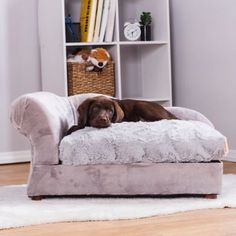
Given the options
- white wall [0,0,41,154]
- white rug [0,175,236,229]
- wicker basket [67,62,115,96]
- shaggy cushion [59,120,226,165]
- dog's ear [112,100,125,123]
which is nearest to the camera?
white rug [0,175,236,229]

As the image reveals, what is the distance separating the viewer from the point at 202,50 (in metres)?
4.03

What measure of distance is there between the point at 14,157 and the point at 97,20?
1.12 metres

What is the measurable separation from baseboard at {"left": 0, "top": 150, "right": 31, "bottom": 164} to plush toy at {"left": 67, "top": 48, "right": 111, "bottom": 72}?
0.76 metres

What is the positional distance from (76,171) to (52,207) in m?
0.22

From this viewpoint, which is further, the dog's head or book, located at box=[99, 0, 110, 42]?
book, located at box=[99, 0, 110, 42]

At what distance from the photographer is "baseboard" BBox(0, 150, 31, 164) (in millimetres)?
4047

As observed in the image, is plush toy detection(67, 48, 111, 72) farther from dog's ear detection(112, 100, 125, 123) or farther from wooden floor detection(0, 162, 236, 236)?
wooden floor detection(0, 162, 236, 236)

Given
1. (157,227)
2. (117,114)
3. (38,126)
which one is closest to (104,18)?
(117,114)

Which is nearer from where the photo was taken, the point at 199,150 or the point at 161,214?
the point at 161,214

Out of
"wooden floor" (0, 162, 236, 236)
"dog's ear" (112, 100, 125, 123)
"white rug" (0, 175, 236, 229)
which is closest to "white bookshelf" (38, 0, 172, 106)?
"dog's ear" (112, 100, 125, 123)

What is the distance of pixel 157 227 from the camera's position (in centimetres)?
211

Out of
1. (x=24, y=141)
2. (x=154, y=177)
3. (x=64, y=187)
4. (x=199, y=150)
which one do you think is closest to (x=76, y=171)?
(x=64, y=187)

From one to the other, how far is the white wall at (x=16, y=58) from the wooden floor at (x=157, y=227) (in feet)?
6.55

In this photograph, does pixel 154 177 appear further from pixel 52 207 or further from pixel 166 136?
pixel 52 207
